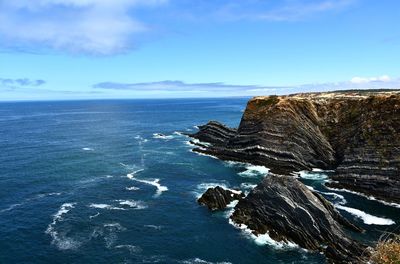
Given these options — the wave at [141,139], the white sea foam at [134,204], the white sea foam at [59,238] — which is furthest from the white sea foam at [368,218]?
the wave at [141,139]

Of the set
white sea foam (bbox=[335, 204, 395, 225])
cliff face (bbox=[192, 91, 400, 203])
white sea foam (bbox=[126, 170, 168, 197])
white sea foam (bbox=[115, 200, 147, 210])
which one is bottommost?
white sea foam (bbox=[335, 204, 395, 225])

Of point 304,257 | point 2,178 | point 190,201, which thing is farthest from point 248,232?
point 2,178

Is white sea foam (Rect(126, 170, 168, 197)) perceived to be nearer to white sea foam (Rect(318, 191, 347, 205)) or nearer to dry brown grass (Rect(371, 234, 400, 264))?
white sea foam (Rect(318, 191, 347, 205))

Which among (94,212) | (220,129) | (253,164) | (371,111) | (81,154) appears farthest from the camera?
(220,129)

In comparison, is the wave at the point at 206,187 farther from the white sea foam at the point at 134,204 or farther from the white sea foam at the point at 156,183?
the white sea foam at the point at 134,204

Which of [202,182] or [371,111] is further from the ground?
[371,111]

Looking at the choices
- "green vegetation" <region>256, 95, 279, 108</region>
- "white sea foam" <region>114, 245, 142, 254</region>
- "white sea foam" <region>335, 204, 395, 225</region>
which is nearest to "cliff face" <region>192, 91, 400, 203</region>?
"green vegetation" <region>256, 95, 279, 108</region>

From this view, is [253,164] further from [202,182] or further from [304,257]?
[304,257]
